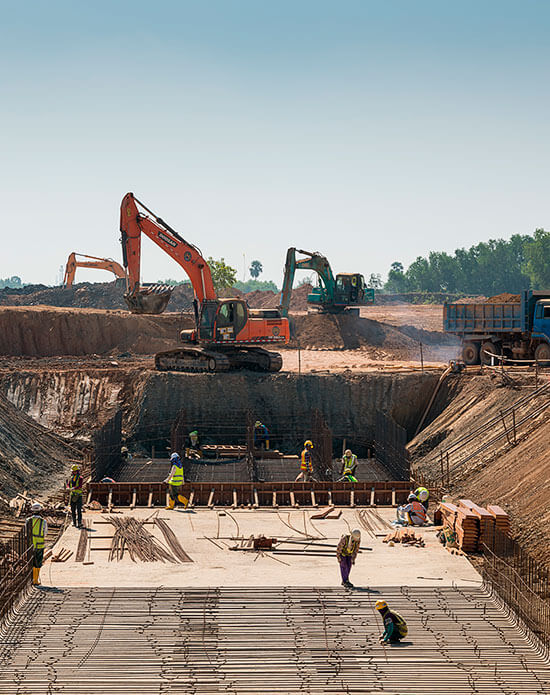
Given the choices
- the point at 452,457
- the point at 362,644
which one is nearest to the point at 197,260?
the point at 452,457

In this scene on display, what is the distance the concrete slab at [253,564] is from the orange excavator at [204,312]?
15893 mm

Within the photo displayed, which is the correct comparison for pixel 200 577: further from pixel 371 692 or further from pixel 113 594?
pixel 371 692

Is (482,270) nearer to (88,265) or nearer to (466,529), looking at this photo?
(88,265)

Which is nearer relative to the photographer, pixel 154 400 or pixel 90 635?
pixel 90 635

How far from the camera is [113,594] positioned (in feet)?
48.4

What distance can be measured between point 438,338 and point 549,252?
83.6m

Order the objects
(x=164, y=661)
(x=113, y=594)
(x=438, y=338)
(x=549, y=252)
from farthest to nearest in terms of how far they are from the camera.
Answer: (x=549, y=252) < (x=438, y=338) < (x=113, y=594) < (x=164, y=661)

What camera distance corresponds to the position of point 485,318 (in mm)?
34906

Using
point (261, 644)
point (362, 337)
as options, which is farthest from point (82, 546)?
point (362, 337)

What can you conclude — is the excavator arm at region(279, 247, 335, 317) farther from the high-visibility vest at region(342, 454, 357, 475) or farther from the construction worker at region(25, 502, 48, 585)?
the construction worker at region(25, 502, 48, 585)

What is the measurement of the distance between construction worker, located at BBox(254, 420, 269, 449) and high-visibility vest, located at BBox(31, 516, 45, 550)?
15020mm

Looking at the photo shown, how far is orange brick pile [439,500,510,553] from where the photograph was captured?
55.9 ft

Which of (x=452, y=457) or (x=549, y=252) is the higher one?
(x=549, y=252)

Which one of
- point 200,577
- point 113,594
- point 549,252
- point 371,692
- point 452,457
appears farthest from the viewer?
point 549,252
